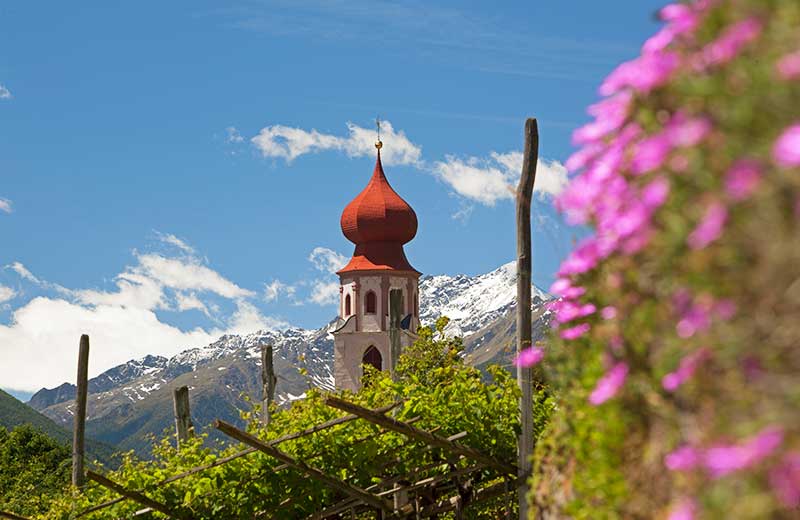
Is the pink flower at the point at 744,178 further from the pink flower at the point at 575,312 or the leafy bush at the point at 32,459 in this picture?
the leafy bush at the point at 32,459

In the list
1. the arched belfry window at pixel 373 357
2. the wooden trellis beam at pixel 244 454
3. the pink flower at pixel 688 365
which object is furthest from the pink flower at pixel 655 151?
the arched belfry window at pixel 373 357

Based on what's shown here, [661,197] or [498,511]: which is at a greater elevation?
[498,511]

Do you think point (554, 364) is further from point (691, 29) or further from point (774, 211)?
point (774, 211)

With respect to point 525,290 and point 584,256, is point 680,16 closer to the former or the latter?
point 584,256

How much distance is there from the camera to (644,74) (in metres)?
3.20

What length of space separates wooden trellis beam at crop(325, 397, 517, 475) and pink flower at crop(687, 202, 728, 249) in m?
6.43

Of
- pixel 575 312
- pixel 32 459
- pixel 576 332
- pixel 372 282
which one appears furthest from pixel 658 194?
pixel 372 282

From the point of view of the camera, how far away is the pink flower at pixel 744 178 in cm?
239

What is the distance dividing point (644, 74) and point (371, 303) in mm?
49710

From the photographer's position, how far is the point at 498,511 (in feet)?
49.1

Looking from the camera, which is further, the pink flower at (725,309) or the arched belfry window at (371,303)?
the arched belfry window at (371,303)

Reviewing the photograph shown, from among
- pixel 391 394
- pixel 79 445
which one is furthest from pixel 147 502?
pixel 79 445

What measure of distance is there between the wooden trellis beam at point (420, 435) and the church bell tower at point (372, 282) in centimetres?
3943

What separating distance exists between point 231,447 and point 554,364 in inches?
278
